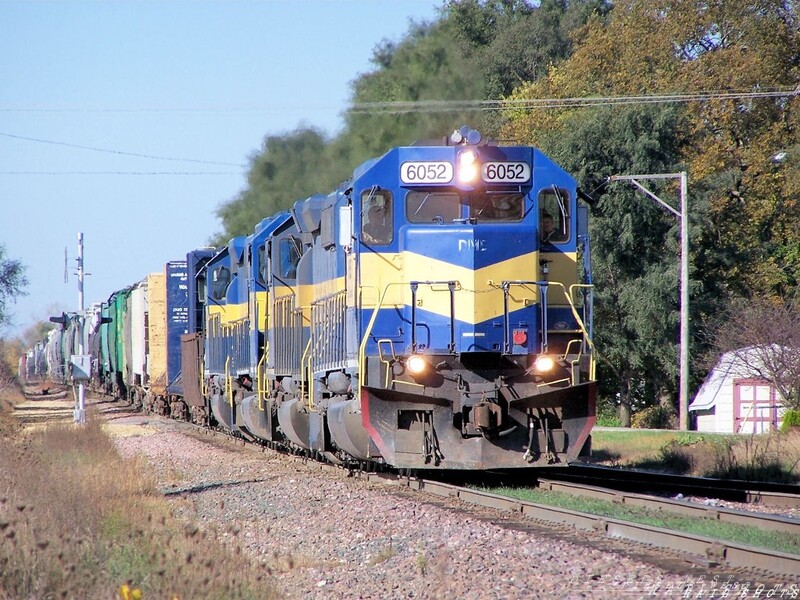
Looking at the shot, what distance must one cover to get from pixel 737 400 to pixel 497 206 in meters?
23.8

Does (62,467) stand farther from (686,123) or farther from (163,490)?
(686,123)

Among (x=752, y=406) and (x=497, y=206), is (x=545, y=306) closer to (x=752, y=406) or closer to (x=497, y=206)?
(x=497, y=206)

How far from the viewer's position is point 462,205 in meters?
12.4

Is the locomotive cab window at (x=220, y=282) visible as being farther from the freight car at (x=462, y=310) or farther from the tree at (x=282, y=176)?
the tree at (x=282, y=176)

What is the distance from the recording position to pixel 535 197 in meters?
12.6

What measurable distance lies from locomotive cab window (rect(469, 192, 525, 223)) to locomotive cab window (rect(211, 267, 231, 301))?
12.5 metres

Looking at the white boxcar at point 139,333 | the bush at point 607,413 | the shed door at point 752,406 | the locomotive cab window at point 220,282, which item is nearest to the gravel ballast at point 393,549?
the locomotive cab window at point 220,282

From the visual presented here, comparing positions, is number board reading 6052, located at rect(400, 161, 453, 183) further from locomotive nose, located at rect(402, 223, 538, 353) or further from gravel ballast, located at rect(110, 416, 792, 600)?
gravel ballast, located at rect(110, 416, 792, 600)

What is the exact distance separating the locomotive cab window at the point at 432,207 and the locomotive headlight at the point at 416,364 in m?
1.60

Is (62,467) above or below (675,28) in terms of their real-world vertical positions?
below

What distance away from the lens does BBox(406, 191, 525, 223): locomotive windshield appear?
40.8ft

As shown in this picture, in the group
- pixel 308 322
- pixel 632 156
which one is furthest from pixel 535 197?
pixel 632 156

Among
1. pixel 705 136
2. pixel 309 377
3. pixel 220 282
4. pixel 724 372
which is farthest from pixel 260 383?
pixel 705 136

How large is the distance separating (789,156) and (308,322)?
982 inches
